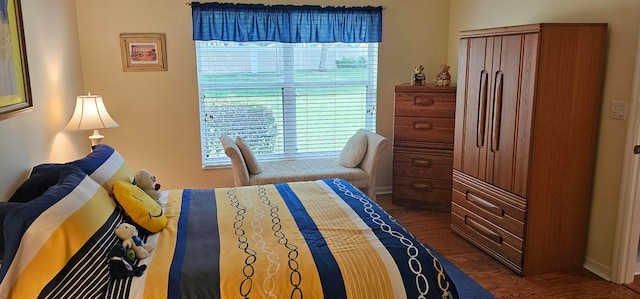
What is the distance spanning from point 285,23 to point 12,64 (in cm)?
249

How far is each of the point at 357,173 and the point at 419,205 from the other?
0.79m

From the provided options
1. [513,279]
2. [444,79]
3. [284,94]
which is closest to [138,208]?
[513,279]

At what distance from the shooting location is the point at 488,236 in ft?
11.2

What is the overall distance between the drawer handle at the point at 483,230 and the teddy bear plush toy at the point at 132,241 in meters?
2.42

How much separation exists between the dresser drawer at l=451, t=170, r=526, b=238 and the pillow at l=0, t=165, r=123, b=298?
8.27 ft

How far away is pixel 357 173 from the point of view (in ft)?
13.9

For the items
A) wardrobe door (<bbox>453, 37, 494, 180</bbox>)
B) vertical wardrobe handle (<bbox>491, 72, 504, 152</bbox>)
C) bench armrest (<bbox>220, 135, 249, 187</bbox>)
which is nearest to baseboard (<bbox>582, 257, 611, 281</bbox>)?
wardrobe door (<bbox>453, 37, 494, 180</bbox>)

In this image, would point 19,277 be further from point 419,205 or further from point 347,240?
point 419,205

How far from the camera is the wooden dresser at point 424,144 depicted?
14.0 ft

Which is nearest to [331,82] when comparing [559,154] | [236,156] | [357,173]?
[357,173]

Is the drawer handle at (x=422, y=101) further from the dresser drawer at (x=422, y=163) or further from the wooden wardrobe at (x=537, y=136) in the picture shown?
the wooden wardrobe at (x=537, y=136)

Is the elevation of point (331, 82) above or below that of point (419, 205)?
above

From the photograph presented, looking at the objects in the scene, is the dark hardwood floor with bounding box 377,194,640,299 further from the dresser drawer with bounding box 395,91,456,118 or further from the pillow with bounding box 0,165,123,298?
the pillow with bounding box 0,165,123,298

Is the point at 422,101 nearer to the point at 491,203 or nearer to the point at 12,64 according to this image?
the point at 491,203
